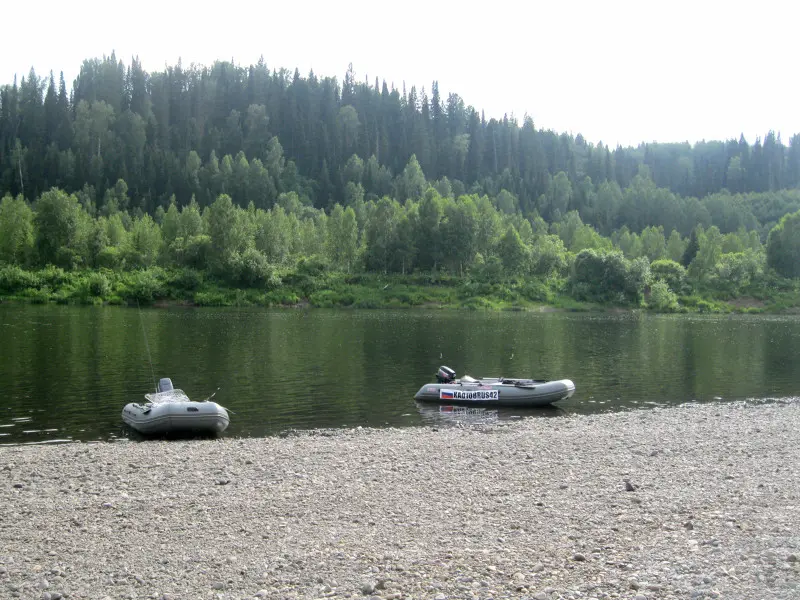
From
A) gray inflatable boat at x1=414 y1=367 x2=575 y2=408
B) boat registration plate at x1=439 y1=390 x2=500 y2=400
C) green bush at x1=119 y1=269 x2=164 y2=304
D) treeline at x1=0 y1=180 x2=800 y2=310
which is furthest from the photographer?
treeline at x1=0 y1=180 x2=800 y2=310

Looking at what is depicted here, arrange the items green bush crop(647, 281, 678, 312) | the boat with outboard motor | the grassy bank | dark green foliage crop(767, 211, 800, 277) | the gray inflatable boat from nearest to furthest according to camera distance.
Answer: the boat with outboard motor, the gray inflatable boat, the grassy bank, green bush crop(647, 281, 678, 312), dark green foliage crop(767, 211, 800, 277)

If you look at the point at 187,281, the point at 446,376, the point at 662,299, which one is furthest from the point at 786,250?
the point at 446,376

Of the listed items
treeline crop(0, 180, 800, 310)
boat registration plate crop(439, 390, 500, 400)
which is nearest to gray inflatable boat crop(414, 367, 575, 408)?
boat registration plate crop(439, 390, 500, 400)

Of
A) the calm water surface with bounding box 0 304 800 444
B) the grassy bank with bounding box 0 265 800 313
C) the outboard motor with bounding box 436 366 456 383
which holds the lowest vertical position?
the calm water surface with bounding box 0 304 800 444

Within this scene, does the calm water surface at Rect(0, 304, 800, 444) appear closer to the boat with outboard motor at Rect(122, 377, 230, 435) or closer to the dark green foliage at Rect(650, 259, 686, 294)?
the boat with outboard motor at Rect(122, 377, 230, 435)

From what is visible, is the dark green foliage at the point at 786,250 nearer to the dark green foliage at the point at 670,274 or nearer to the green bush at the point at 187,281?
the dark green foliage at the point at 670,274

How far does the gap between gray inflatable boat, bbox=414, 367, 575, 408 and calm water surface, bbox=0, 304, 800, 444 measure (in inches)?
36.2

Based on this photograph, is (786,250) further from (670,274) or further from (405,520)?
(405,520)

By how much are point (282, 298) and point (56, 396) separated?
8641 cm

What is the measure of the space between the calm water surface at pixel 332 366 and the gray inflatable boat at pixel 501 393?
0.92 metres

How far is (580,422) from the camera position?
28031mm

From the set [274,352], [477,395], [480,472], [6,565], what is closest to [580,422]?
[477,395]

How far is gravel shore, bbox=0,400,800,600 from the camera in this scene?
34.9 ft

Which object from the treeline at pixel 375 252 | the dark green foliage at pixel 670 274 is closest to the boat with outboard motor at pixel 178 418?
the treeline at pixel 375 252
